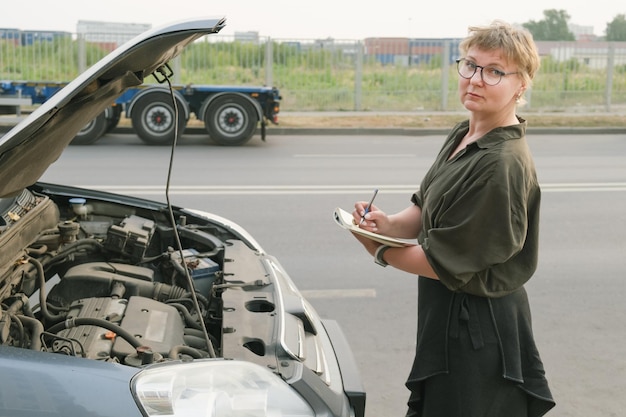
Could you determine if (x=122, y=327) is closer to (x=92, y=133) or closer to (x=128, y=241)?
(x=128, y=241)

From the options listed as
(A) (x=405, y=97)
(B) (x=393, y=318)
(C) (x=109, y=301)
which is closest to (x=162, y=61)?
(C) (x=109, y=301)

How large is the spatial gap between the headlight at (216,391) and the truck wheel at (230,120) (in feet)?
41.3

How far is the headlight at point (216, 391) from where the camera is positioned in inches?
91.6

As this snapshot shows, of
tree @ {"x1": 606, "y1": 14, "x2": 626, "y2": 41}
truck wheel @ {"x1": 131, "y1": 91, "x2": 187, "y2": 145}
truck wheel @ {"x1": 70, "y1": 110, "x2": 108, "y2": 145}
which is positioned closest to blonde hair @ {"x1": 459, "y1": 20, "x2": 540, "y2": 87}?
truck wheel @ {"x1": 131, "y1": 91, "x2": 187, "y2": 145}

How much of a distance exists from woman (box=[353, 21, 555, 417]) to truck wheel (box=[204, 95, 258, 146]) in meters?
12.2

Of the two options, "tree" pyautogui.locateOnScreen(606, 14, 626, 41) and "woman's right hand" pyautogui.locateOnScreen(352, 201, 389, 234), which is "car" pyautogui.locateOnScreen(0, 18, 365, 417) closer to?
"woman's right hand" pyautogui.locateOnScreen(352, 201, 389, 234)

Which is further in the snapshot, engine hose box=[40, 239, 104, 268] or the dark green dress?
engine hose box=[40, 239, 104, 268]

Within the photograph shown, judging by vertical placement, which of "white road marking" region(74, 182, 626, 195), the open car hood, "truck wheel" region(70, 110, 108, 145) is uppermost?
the open car hood

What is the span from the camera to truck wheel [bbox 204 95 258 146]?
15.0 meters

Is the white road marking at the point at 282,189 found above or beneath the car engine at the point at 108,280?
beneath

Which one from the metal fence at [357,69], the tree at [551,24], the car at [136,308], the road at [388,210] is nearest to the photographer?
the car at [136,308]

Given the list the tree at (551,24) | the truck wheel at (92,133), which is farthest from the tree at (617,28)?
the truck wheel at (92,133)

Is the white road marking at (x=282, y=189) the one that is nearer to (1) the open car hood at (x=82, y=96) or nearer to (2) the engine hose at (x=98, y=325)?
(2) the engine hose at (x=98, y=325)

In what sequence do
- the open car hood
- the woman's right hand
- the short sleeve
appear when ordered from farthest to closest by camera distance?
the woman's right hand < the short sleeve < the open car hood
